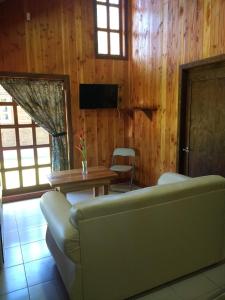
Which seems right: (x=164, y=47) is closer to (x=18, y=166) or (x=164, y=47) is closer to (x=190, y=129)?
(x=190, y=129)

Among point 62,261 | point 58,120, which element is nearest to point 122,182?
point 58,120

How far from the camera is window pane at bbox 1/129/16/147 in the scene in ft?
13.5

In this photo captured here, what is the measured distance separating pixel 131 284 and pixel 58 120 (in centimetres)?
310

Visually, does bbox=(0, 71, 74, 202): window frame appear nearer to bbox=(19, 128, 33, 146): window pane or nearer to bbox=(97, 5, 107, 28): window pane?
bbox=(19, 128, 33, 146): window pane

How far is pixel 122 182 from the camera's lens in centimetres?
507

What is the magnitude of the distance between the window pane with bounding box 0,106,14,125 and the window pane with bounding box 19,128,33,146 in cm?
23

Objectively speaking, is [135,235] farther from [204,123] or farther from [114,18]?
[114,18]

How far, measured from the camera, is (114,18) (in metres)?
4.61

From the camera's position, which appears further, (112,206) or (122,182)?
(122,182)

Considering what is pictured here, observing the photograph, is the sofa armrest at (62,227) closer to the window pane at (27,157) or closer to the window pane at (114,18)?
the window pane at (27,157)

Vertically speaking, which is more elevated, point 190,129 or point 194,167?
point 190,129

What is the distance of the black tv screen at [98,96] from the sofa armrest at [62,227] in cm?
261

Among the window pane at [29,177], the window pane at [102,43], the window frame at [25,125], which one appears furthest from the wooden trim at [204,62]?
the window pane at [29,177]

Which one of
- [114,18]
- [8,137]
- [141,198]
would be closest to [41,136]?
[8,137]
